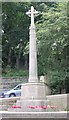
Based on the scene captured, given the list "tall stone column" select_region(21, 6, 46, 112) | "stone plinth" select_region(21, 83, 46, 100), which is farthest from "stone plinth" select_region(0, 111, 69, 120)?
"stone plinth" select_region(21, 83, 46, 100)

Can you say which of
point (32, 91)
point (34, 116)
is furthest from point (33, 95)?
point (34, 116)

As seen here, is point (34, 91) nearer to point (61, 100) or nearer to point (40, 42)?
point (61, 100)

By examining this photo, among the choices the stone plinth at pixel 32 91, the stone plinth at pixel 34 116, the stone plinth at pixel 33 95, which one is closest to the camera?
the stone plinth at pixel 34 116

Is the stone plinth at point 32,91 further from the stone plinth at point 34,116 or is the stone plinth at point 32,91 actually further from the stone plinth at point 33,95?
the stone plinth at point 34,116

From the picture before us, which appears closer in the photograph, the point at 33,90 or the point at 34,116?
the point at 34,116

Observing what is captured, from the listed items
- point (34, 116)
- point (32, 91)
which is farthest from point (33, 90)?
point (34, 116)

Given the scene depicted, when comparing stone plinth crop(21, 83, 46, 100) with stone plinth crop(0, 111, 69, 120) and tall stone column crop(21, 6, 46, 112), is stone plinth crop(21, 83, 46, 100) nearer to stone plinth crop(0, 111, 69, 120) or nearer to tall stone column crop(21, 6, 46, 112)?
tall stone column crop(21, 6, 46, 112)

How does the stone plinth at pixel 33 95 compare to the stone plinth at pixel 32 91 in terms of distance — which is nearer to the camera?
the stone plinth at pixel 33 95

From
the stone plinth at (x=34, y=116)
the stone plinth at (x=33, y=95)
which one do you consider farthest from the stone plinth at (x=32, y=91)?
the stone plinth at (x=34, y=116)

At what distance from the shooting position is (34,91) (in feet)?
20.1

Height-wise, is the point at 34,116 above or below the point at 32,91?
below

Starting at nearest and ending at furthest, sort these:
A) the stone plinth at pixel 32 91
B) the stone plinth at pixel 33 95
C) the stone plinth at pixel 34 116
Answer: the stone plinth at pixel 34 116
the stone plinth at pixel 33 95
the stone plinth at pixel 32 91

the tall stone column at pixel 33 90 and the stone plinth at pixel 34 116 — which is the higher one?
the tall stone column at pixel 33 90

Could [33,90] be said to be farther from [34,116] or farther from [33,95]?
[34,116]
